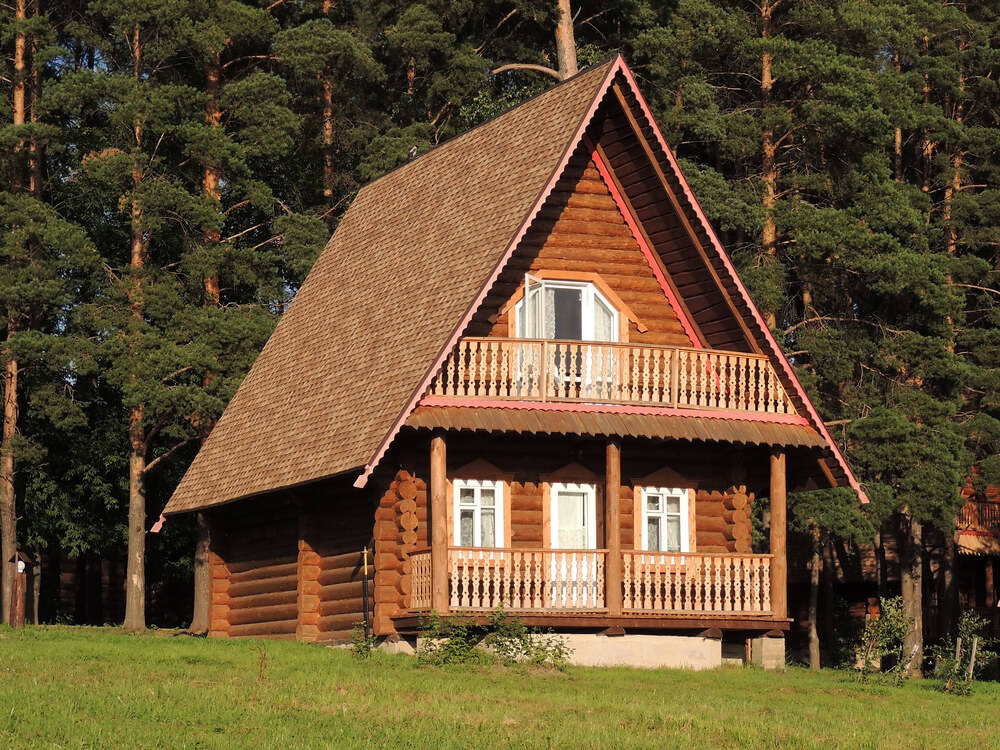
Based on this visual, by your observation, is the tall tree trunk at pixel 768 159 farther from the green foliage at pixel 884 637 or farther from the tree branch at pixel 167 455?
the green foliage at pixel 884 637

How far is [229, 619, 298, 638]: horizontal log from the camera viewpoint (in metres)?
34.4

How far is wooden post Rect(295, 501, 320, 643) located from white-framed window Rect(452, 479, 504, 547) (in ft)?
11.3

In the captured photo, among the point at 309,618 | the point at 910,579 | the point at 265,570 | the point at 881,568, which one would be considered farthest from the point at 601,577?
the point at 881,568

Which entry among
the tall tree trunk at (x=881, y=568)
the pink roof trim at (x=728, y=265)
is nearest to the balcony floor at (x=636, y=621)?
the pink roof trim at (x=728, y=265)

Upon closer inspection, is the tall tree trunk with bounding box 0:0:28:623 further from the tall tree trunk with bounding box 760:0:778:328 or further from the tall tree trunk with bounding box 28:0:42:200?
the tall tree trunk with bounding box 760:0:778:328

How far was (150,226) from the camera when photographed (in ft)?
145

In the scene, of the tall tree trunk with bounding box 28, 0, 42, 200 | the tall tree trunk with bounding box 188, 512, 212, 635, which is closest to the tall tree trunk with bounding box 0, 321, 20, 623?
the tall tree trunk with bounding box 28, 0, 42, 200

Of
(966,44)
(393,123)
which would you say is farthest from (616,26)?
(966,44)

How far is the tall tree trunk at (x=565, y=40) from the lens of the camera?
162 feet

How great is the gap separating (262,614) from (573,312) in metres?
8.78

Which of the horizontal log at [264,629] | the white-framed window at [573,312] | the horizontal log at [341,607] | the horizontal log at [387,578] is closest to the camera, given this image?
the horizontal log at [387,578]

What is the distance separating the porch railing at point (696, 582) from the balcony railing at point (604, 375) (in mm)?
2595

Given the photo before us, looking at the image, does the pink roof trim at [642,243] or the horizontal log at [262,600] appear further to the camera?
the horizontal log at [262,600]

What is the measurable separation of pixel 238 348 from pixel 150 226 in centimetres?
367
